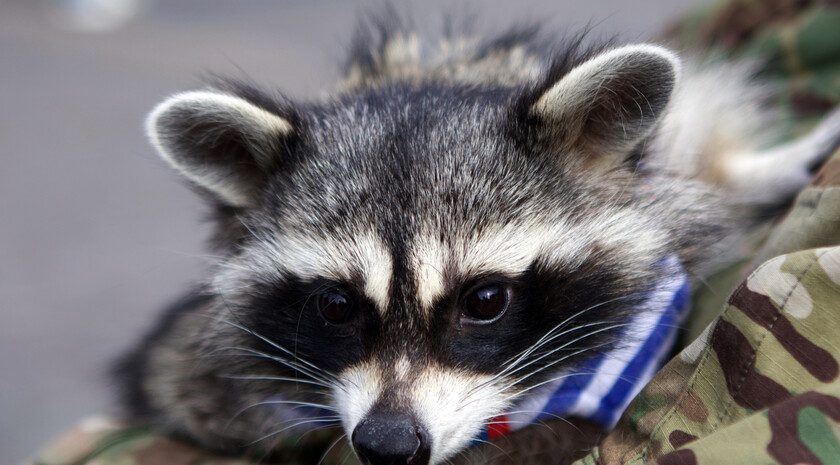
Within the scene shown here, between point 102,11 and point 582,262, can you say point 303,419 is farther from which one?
point 102,11

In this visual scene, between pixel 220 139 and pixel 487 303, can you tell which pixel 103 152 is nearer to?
pixel 220 139

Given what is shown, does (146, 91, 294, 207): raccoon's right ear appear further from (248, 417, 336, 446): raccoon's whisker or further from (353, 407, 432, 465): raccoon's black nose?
(353, 407, 432, 465): raccoon's black nose

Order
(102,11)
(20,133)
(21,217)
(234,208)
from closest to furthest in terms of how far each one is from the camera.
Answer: (234,208) < (21,217) < (20,133) < (102,11)

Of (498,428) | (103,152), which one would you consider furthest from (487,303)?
(103,152)

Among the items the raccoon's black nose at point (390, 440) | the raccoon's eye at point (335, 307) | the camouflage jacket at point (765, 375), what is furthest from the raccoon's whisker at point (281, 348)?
the camouflage jacket at point (765, 375)

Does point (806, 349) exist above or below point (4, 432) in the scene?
above

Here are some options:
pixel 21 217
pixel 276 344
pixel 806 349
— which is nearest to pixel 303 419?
pixel 276 344

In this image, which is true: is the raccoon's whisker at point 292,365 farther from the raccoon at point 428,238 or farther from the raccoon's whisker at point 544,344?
the raccoon's whisker at point 544,344
